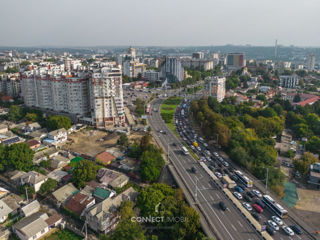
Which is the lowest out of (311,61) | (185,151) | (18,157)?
(185,151)

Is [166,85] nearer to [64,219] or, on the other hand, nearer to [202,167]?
[202,167]

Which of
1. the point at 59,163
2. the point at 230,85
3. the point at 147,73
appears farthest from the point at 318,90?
the point at 59,163

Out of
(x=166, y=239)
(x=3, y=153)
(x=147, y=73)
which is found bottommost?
(x=166, y=239)

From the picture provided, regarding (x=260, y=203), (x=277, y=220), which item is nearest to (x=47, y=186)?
(x=260, y=203)

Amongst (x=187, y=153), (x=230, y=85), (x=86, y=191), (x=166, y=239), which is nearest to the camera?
(x=166, y=239)

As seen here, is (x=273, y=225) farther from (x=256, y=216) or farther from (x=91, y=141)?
(x=91, y=141)

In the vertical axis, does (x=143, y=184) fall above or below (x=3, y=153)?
below

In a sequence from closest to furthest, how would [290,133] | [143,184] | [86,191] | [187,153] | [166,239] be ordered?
[166,239] → [86,191] → [143,184] → [187,153] → [290,133]
